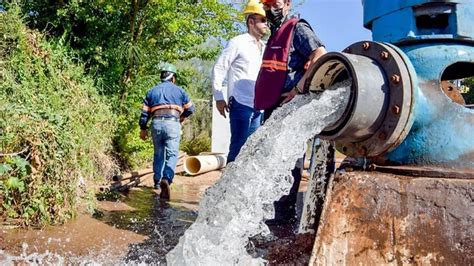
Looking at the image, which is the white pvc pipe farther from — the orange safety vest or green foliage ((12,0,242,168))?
the orange safety vest

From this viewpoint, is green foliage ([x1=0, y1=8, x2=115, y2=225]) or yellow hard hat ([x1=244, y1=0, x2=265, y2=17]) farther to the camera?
yellow hard hat ([x1=244, y1=0, x2=265, y2=17])

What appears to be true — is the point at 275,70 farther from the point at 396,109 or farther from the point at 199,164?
the point at 199,164

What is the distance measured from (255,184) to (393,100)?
0.66 m

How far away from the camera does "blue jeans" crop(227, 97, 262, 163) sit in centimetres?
456

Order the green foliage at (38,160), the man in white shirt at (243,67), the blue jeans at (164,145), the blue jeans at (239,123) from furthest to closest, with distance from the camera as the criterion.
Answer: the blue jeans at (164,145) → the man in white shirt at (243,67) → the blue jeans at (239,123) → the green foliage at (38,160)

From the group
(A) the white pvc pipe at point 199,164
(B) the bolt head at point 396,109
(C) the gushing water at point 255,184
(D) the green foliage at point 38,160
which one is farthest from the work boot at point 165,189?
(B) the bolt head at point 396,109

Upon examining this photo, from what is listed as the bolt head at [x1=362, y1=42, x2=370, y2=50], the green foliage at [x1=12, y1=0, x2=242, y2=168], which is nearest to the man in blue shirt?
the green foliage at [x1=12, y1=0, x2=242, y2=168]

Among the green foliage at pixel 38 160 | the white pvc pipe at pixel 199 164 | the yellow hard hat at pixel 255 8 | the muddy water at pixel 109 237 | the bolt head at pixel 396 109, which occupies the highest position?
the yellow hard hat at pixel 255 8

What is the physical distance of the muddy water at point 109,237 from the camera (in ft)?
10.6

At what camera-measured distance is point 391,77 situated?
5.43ft

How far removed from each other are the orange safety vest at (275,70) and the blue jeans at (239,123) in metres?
0.96

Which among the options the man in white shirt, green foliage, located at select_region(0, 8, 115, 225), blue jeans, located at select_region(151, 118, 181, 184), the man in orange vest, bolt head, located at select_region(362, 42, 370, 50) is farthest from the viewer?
blue jeans, located at select_region(151, 118, 181, 184)

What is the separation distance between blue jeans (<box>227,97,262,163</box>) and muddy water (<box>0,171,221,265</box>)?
2.50ft

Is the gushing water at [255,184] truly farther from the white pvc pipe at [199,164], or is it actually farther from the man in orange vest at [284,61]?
the white pvc pipe at [199,164]
